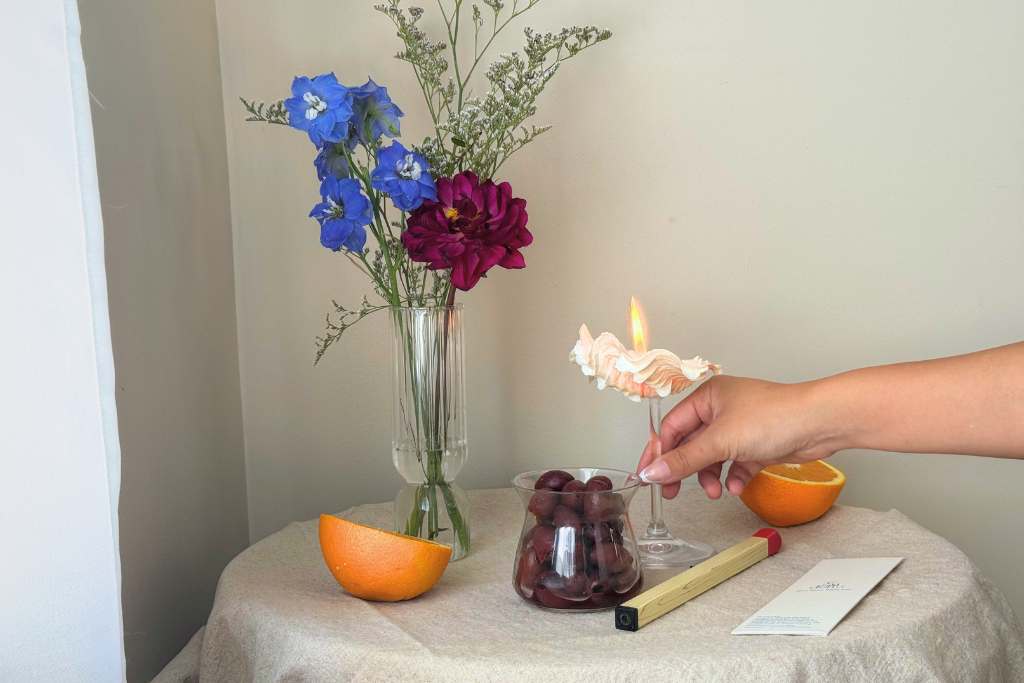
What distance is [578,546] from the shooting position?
84 centimetres

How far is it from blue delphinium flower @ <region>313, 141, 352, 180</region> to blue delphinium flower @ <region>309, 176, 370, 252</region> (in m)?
0.01

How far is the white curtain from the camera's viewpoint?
2.19 ft

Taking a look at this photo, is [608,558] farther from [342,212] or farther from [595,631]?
[342,212]

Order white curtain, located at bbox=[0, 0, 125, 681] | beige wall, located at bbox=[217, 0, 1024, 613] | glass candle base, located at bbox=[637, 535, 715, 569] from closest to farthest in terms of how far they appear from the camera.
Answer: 1. white curtain, located at bbox=[0, 0, 125, 681]
2. glass candle base, located at bbox=[637, 535, 715, 569]
3. beige wall, located at bbox=[217, 0, 1024, 613]

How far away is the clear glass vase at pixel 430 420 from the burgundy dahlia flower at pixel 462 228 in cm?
7

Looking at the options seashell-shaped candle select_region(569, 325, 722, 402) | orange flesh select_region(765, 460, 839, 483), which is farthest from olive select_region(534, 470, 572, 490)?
orange flesh select_region(765, 460, 839, 483)

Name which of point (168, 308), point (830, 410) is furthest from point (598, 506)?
point (168, 308)

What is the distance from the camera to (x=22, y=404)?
2.24 feet

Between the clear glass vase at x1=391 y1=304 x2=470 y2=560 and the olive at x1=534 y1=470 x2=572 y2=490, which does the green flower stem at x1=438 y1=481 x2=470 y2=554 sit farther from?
the olive at x1=534 y1=470 x2=572 y2=490

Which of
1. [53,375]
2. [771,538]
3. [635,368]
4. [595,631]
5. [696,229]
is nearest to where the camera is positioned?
[53,375]

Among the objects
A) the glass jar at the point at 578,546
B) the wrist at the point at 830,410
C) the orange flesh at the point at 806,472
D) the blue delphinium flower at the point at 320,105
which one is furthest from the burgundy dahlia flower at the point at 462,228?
the orange flesh at the point at 806,472

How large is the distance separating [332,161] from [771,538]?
0.59 meters

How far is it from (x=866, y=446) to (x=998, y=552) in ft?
2.22

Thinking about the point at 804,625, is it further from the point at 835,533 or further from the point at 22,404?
the point at 22,404
